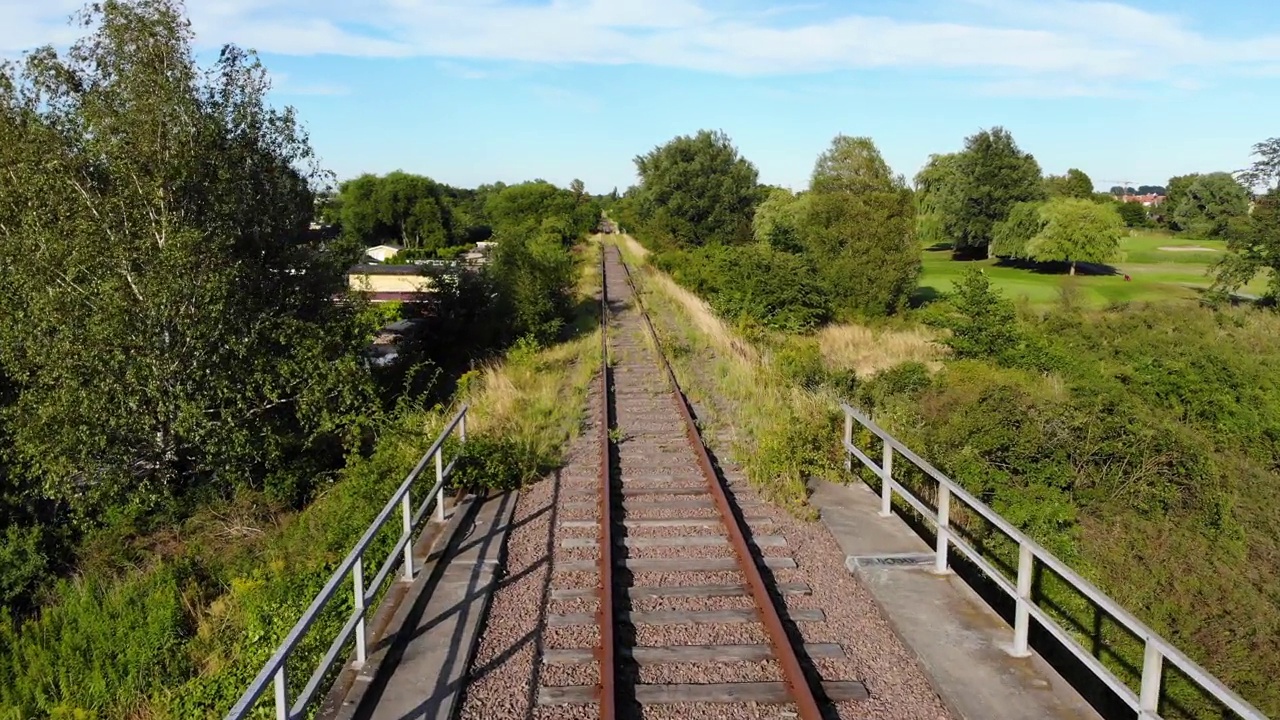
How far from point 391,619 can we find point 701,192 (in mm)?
43620

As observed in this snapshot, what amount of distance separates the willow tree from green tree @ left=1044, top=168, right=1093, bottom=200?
8176cm

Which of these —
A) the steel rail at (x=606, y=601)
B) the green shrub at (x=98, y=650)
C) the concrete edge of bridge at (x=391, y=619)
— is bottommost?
the green shrub at (x=98, y=650)

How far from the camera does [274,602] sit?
8.38m

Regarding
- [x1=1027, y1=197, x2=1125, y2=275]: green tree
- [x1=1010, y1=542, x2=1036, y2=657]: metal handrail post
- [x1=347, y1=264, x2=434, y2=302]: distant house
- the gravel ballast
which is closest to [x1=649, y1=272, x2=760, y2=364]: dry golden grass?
the gravel ballast

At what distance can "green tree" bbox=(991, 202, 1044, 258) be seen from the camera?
5766 cm

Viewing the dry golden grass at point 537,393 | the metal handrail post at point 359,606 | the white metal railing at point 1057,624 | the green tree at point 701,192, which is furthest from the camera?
the green tree at point 701,192

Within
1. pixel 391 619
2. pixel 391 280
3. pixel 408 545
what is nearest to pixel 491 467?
pixel 408 545

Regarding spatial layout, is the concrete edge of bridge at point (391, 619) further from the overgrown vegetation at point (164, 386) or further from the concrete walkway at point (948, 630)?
the concrete walkway at point (948, 630)

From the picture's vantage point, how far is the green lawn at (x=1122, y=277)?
38.4m

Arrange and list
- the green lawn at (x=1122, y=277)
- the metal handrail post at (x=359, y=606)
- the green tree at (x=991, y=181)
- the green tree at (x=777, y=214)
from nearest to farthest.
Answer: the metal handrail post at (x=359, y=606) < the green tree at (x=777, y=214) < the green lawn at (x=1122, y=277) < the green tree at (x=991, y=181)

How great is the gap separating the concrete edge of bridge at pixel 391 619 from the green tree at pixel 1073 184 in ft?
279

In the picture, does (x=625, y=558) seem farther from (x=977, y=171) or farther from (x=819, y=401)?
(x=977, y=171)

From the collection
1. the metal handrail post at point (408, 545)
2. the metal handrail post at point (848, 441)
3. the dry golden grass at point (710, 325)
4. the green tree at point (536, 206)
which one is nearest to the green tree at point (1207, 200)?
the green tree at point (536, 206)

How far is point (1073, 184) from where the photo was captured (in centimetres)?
9862
